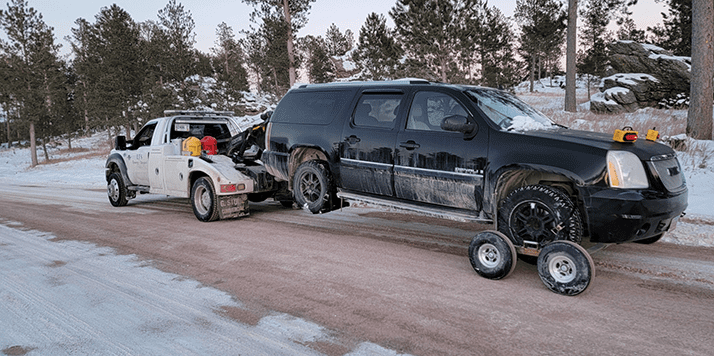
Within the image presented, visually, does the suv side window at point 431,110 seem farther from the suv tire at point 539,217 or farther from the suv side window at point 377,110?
the suv tire at point 539,217

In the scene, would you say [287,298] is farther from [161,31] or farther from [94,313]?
[161,31]

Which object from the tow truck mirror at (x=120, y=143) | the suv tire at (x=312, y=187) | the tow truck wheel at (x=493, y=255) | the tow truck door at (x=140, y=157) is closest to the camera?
the tow truck wheel at (x=493, y=255)

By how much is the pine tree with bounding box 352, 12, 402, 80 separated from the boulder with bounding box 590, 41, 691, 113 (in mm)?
16064

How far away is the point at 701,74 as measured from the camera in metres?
11.9

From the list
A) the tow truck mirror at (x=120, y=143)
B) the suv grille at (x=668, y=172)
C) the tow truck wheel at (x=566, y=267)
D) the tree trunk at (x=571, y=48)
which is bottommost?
the tow truck wheel at (x=566, y=267)

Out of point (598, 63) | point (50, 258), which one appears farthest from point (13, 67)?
point (598, 63)

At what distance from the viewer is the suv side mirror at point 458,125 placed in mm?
4812

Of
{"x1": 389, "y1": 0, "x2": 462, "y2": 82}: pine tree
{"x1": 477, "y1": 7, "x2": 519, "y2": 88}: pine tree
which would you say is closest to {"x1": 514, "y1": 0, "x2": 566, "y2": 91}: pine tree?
{"x1": 477, "y1": 7, "x2": 519, "y2": 88}: pine tree

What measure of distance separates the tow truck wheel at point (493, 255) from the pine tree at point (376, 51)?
32580 millimetres

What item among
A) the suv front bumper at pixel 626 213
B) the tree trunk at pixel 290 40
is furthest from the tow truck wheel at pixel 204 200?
the tree trunk at pixel 290 40

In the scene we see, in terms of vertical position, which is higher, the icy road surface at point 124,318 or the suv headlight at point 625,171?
the suv headlight at point 625,171

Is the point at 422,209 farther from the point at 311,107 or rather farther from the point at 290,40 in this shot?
the point at 290,40

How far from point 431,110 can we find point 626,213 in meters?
2.45

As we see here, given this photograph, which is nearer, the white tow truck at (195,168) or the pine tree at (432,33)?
the white tow truck at (195,168)
